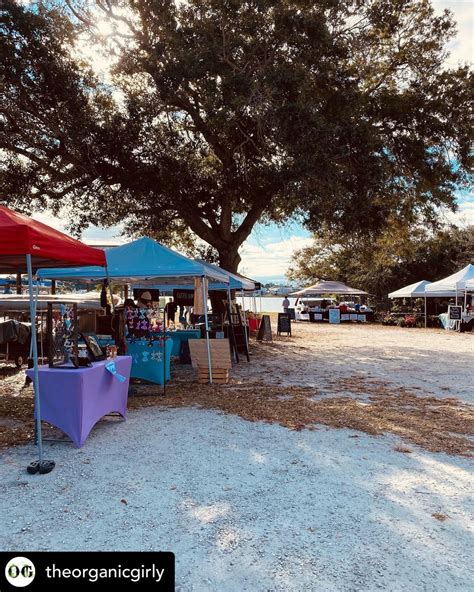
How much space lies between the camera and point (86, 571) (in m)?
2.43

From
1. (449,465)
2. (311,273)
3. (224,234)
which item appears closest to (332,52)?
(224,234)

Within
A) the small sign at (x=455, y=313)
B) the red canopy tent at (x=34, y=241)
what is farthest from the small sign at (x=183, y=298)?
the small sign at (x=455, y=313)

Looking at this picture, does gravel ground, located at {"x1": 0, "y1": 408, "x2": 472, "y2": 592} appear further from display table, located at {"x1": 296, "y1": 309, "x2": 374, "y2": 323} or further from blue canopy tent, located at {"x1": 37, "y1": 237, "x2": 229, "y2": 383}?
display table, located at {"x1": 296, "y1": 309, "x2": 374, "y2": 323}

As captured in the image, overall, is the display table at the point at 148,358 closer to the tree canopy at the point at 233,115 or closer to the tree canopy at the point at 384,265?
the tree canopy at the point at 233,115

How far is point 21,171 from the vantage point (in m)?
14.3

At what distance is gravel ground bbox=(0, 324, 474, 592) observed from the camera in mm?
2631

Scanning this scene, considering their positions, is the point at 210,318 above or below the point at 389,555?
above

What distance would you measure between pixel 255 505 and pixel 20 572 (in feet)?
5.27

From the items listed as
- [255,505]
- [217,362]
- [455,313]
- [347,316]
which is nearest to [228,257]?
[217,362]

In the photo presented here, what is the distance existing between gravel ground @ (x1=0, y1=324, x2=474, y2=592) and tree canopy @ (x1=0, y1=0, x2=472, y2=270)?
7891mm

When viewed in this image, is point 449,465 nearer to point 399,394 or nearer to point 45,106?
point 399,394

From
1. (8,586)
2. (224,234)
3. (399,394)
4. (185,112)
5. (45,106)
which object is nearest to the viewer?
(8,586)

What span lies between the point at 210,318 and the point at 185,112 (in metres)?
6.49

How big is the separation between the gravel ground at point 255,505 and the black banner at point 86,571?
0.14m
